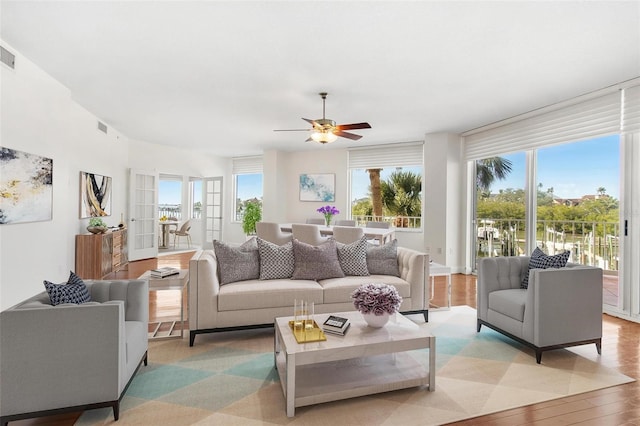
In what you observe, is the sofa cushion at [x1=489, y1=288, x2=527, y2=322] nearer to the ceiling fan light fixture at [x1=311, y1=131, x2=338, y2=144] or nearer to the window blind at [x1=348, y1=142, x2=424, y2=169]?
the ceiling fan light fixture at [x1=311, y1=131, x2=338, y2=144]

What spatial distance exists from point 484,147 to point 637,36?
10.5ft

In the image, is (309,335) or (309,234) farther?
(309,234)

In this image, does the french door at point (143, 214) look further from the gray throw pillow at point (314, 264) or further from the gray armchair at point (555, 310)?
the gray armchair at point (555, 310)

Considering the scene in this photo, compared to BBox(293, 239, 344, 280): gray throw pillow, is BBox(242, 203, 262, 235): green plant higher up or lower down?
higher up

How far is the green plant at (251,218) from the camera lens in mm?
8648

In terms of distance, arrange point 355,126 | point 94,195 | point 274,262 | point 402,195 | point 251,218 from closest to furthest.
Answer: point 274,262 → point 355,126 → point 94,195 → point 402,195 → point 251,218

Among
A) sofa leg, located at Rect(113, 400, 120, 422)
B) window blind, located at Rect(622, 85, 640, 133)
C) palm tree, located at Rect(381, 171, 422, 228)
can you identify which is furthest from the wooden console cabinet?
window blind, located at Rect(622, 85, 640, 133)

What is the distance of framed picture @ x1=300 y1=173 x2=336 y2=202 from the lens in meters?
8.04

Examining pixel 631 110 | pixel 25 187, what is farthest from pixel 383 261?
pixel 25 187

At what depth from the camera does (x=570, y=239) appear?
16.1ft

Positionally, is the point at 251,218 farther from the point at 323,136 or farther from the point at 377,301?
the point at 377,301

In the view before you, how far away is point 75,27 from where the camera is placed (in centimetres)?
275

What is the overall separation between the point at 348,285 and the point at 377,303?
3.39ft

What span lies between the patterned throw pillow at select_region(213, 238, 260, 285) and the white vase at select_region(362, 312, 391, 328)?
4.74ft
